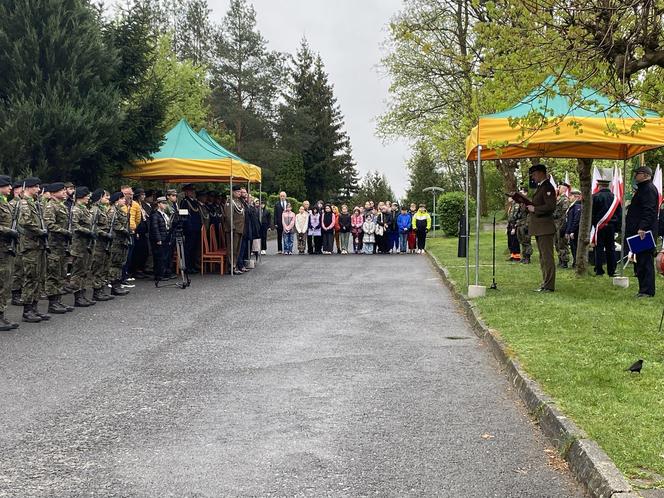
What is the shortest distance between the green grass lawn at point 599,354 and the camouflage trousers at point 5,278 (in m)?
6.71

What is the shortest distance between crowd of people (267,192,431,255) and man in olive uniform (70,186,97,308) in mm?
15181

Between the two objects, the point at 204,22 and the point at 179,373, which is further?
the point at 204,22

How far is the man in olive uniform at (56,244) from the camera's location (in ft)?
39.5

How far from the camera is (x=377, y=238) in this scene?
29141 mm

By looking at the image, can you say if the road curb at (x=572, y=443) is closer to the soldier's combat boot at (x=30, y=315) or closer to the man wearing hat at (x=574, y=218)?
the soldier's combat boot at (x=30, y=315)

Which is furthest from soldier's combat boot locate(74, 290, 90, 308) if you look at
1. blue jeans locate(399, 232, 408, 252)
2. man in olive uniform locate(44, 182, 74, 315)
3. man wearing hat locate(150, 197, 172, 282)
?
blue jeans locate(399, 232, 408, 252)

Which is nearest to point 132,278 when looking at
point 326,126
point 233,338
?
point 233,338

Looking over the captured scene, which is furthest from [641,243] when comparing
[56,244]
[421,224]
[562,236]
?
[421,224]

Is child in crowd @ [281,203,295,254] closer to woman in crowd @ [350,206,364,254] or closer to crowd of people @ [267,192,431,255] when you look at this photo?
Result: crowd of people @ [267,192,431,255]

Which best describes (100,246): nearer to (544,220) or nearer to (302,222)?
(544,220)

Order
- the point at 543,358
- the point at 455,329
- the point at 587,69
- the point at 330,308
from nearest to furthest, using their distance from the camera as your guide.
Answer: the point at 543,358 → the point at 587,69 → the point at 455,329 → the point at 330,308

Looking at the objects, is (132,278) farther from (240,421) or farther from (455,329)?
(240,421)

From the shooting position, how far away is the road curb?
4.28 metres

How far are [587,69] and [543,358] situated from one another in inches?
145
